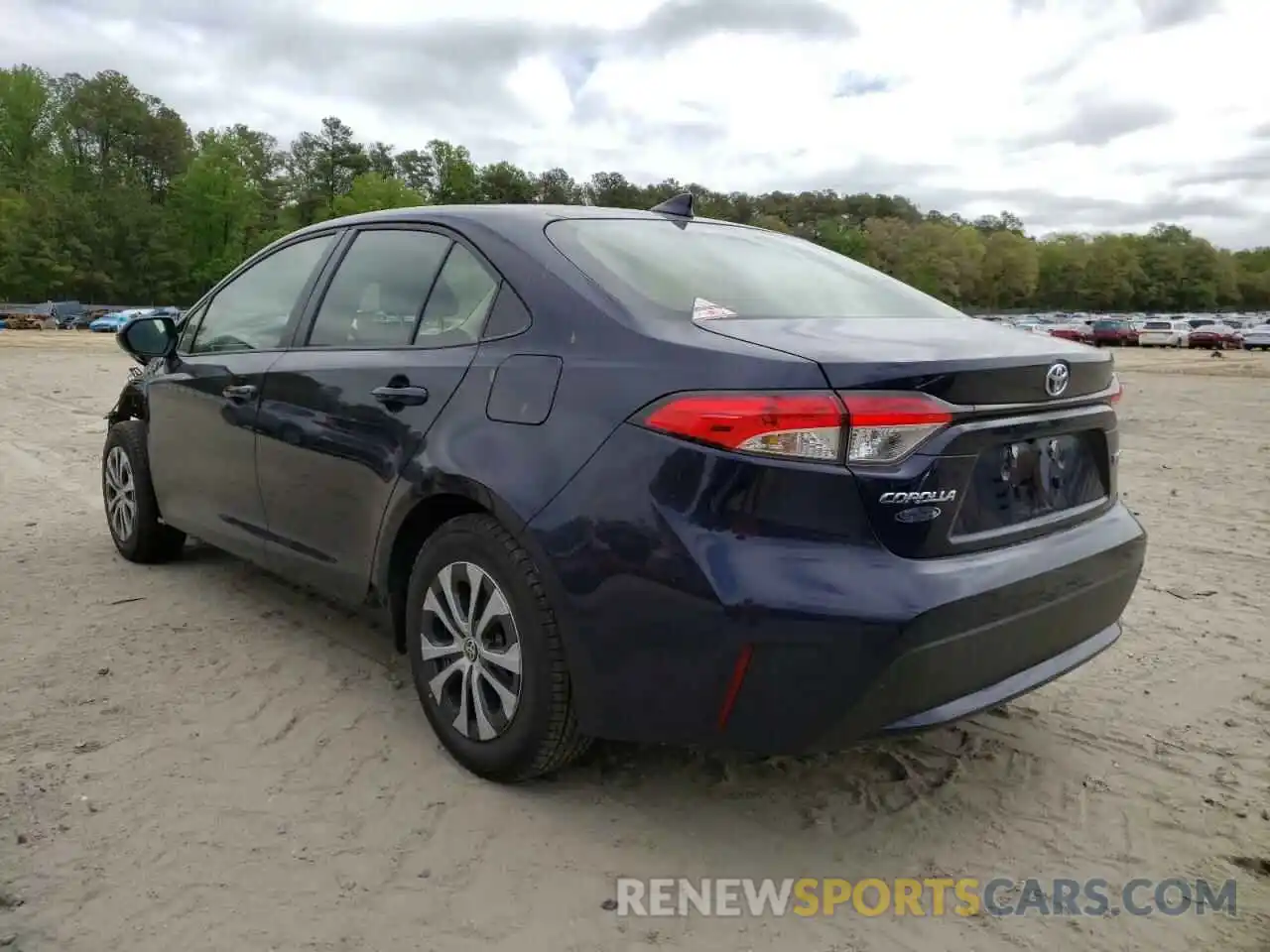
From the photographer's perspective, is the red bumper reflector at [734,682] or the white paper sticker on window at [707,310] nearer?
the red bumper reflector at [734,682]

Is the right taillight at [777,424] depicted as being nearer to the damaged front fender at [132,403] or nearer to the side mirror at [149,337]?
the side mirror at [149,337]

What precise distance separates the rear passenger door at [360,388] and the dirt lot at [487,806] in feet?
1.89

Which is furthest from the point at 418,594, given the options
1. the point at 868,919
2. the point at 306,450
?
the point at 868,919

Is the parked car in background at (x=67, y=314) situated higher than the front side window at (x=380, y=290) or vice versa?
the parked car in background at (x=67, y=314)

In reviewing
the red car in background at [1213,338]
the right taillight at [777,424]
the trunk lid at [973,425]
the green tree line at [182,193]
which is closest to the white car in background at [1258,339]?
the red car in background at [1213,338]

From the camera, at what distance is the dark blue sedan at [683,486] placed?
2.19 m

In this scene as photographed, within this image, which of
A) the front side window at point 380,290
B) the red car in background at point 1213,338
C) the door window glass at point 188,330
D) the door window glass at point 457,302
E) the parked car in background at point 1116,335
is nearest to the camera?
the door window glass at point 457,302

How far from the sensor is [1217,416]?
44.8ft

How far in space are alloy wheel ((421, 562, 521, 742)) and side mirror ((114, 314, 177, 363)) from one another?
7.95ft

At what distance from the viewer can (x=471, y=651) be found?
2750mm

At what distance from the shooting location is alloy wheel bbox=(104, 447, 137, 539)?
15.7 feet

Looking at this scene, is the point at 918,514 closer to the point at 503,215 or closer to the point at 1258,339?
the point at 503,215

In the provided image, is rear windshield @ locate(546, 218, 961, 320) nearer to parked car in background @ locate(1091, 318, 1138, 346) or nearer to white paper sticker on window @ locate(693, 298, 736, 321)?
white paper sticker on window @ locate(693, 298, 736, 321)

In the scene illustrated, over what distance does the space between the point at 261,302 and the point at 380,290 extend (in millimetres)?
938
